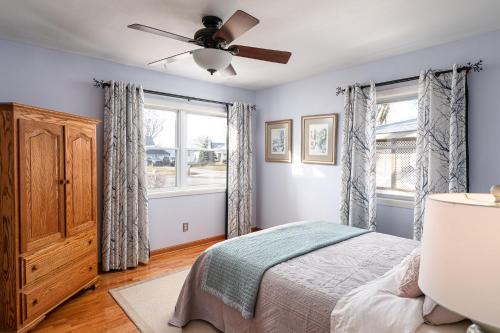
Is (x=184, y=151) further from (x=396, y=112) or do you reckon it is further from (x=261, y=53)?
(x=396, y=112)

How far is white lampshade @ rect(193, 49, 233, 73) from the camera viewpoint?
216cm

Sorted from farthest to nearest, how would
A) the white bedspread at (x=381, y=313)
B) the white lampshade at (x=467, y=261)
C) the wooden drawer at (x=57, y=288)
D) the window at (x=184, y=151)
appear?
the window at (x=184, y=151) → the wooden drawer at (x=57, y=288) → the white bedspread at (x=381, y=313) → the white lampshade at (x=467, y=261)

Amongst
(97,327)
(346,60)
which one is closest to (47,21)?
(97,327)

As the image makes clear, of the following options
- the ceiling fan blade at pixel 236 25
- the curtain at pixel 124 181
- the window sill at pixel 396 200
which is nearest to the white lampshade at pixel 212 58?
the ceiling fan blade at pixel 236 25

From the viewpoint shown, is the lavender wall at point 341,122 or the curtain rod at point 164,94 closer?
the lavender wall at point 341,122

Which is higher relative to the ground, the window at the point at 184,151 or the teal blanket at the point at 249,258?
the window at the point at 184,151

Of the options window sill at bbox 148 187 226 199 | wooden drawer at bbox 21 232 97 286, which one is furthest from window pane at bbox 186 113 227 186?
wooden drawer at bbox 21 232 97 286

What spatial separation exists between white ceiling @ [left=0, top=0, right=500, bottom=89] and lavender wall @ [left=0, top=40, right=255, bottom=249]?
0.17m

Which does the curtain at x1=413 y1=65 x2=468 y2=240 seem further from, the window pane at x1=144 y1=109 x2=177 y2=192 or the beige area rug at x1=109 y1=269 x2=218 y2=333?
the window pane at x1=144 y1=109 x2=177 y2=192

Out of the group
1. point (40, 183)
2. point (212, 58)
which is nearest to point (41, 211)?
point (40, 183)

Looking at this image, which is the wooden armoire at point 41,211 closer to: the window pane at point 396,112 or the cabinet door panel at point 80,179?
the cabinet door panel at point 80,179

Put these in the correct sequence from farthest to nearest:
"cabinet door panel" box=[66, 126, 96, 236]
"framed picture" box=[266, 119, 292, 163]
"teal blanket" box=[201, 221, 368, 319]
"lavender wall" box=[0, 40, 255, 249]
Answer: "framed picture" box=[266, 119, 292, 163] → "lavender wall" box=[0, 40, 255, 249] → "cabinet door panel" box=[66, 126, 96, 236] → "teal blanket" box=[201, 221, 368, 319]

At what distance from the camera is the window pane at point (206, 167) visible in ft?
14.3

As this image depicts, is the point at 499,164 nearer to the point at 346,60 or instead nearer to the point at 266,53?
the point at 346,60
